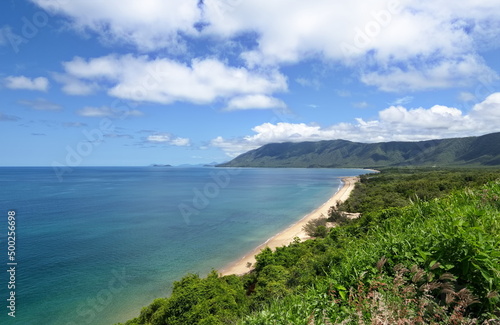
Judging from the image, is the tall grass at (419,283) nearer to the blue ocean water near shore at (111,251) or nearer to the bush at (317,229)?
the blue ocean water near shore at (111,251)

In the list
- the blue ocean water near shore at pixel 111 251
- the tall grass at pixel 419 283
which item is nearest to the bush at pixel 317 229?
the blue ocean water near shore at pixel 111 251

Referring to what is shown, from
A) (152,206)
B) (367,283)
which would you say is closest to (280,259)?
(367,283)

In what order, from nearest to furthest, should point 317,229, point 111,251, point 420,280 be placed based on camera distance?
point 420,280, point 111,251, point 317,229

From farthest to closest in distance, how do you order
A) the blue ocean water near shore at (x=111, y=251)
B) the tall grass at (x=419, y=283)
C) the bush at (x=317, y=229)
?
the bush at (x=317, y=229)
the blue ocean water near shore at (x=111, y=251)
the tall grass at (x=419, y=283)

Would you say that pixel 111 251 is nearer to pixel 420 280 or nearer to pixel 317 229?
pixel 317 229

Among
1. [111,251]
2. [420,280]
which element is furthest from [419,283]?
[111,251]

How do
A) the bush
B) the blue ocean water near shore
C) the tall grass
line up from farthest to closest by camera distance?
the bush → the blue ocean water near shore → the tall grass

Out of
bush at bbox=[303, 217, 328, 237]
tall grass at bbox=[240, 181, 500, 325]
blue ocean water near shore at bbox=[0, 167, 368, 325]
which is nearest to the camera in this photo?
tall grass at bbox=[240, 181, 500, 325]

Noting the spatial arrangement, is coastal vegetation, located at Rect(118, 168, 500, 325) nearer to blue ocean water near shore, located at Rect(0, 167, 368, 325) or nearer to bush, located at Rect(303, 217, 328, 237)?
blue ocean water near shore, located at Rect(0, 167, 368, 325)

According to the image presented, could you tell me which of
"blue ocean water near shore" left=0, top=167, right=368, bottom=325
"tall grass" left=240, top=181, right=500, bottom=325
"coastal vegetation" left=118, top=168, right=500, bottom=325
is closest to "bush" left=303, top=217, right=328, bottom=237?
"blue ocean water near shore" left=0, top=167, right=368, bottom=325

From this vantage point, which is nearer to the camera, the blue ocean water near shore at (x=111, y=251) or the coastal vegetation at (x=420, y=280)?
the coastal vegetation at (x=420, y=280)

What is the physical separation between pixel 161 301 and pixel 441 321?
1606cm

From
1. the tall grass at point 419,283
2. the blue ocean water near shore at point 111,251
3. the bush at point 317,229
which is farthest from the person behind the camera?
the bush at point 317,229

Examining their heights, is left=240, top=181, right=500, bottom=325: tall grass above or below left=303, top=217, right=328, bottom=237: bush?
above
